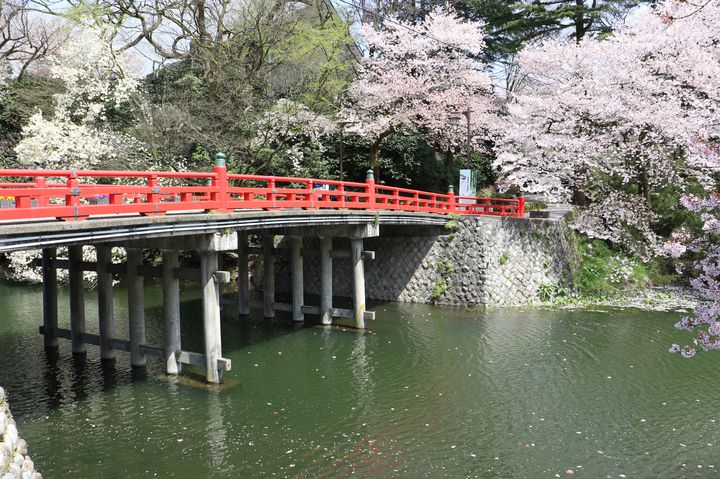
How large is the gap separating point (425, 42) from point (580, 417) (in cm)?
2047

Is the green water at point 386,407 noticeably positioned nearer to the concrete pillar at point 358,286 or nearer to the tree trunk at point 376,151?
the concrete pillar at point 358,286

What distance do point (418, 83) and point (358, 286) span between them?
38.9 ft

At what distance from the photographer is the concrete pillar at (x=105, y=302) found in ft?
43.3

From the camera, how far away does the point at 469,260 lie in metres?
21.0

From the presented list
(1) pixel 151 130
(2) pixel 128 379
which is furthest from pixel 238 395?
(1) pixel 151 130

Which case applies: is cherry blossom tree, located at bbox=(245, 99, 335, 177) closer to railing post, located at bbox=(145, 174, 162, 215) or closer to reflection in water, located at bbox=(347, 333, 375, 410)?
reflection in water, located at bbox=(347, 333, 375, 410)

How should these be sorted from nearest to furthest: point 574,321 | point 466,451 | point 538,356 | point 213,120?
point 466,451, point 538,356, point 574,321, point 213,120

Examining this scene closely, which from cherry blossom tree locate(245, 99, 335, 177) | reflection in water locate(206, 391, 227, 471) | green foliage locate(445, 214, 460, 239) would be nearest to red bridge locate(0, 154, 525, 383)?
reflection in water locate(206, 391, 227, 471)

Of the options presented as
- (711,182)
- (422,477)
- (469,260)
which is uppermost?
(711,182)

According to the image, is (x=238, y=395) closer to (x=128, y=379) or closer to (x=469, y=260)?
(x=128, y=379)

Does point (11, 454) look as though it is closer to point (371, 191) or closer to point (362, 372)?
point (362, 372)

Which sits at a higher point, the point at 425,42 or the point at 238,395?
the point at 425,42

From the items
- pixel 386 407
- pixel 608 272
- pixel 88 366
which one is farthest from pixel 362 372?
pixel 608 272

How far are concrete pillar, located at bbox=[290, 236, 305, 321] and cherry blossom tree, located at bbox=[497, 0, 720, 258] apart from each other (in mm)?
10629
